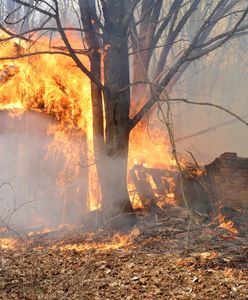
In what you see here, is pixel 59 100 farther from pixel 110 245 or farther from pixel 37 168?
pixel 110 245

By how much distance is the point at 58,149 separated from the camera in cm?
867

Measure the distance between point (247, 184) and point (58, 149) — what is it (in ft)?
14.1

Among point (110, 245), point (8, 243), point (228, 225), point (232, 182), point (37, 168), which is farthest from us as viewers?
point (37, 168)

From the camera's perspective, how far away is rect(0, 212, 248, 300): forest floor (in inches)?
160

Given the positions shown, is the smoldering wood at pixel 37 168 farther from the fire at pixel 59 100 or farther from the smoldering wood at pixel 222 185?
the smoldering wood at pixel 222 185

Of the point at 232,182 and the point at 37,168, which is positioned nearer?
the point at 232,182

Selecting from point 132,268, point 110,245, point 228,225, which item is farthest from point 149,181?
point 132,268

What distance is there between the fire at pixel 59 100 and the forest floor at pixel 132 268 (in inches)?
99.7

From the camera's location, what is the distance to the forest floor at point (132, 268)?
406 cm

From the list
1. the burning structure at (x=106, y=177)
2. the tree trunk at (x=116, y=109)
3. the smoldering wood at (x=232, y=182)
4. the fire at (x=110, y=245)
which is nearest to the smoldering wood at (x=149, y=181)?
the burning structure at (x=106, y=177)

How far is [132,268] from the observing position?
4652 millimetres

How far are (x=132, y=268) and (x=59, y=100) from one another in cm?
497

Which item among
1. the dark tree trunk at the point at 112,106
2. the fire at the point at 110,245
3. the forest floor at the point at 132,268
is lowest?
the forest floor at the point at 132,268

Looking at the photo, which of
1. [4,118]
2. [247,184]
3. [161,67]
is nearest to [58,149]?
[4,118]
